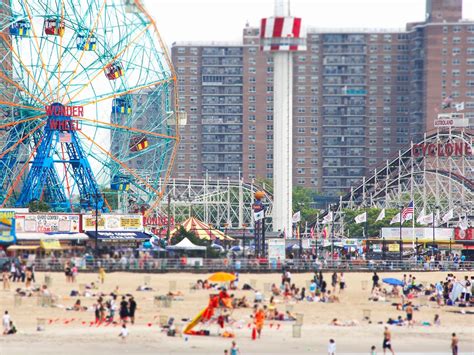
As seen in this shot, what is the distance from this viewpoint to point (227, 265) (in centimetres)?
8688

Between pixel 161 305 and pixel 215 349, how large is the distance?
491 inches

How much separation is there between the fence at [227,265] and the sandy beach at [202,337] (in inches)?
161

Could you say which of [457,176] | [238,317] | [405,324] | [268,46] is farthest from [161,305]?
[457,176]

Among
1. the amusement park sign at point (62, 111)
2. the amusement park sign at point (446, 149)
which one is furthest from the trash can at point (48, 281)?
the amusement park sign at point (446, 149)

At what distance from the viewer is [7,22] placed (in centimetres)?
10750

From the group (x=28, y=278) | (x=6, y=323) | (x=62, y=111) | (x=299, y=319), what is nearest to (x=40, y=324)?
(x=6, y=323)

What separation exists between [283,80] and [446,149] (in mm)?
23815

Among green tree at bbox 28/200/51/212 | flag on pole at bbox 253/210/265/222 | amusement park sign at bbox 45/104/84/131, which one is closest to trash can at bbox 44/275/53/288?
flag on pole at bbox 253/210/265/222

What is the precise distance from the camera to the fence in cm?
8294

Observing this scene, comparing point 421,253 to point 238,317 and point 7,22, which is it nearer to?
point 7,22

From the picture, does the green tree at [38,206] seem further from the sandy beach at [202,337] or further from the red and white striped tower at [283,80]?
the red and white striped tower at [283,80]

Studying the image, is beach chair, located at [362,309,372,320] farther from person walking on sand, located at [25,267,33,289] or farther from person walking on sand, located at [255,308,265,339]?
person walking on sand, located at [25,267,33,289]

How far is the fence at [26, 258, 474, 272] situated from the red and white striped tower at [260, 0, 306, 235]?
29.8 metres

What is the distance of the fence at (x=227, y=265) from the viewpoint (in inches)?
3265
